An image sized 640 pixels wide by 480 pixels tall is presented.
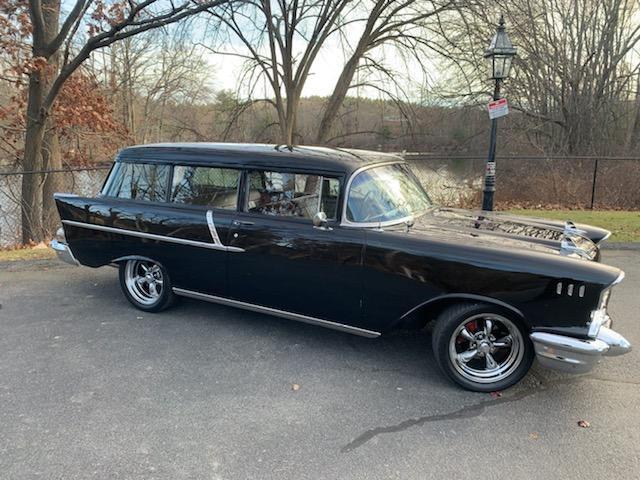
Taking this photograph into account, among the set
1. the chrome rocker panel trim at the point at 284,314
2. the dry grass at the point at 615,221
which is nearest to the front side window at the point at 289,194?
the chrome rocker panel trim at the point at 284,314

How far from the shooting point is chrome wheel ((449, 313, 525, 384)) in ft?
11.8

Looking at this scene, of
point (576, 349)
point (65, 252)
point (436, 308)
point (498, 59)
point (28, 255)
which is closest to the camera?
point (576, 349)

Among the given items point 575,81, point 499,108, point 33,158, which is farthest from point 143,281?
point 575,81

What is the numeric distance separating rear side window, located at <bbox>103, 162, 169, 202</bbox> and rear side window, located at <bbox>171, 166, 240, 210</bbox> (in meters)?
0.16

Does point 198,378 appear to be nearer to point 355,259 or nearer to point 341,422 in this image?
point 341,422

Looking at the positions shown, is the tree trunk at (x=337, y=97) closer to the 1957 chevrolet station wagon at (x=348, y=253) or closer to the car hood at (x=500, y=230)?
the 1957 chevrolet station wagon at (x=348, y=253)

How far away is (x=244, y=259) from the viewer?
4.38m

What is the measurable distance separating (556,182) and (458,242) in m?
12.3

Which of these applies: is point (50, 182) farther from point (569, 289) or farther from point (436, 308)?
point (569, 289)

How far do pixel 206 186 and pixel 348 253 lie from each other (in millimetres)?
1662

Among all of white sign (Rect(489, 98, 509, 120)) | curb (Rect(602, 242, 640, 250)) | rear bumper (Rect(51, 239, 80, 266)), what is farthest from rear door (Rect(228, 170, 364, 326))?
curb (Rect(602, 242, 640, 250))

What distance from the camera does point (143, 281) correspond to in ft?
17.0

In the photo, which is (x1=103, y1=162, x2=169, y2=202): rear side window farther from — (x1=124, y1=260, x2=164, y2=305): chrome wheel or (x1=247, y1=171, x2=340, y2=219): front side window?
(x1=247, y1=171, x2=340, y2=219): front side window

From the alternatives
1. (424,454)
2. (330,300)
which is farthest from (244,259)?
(424,454)
